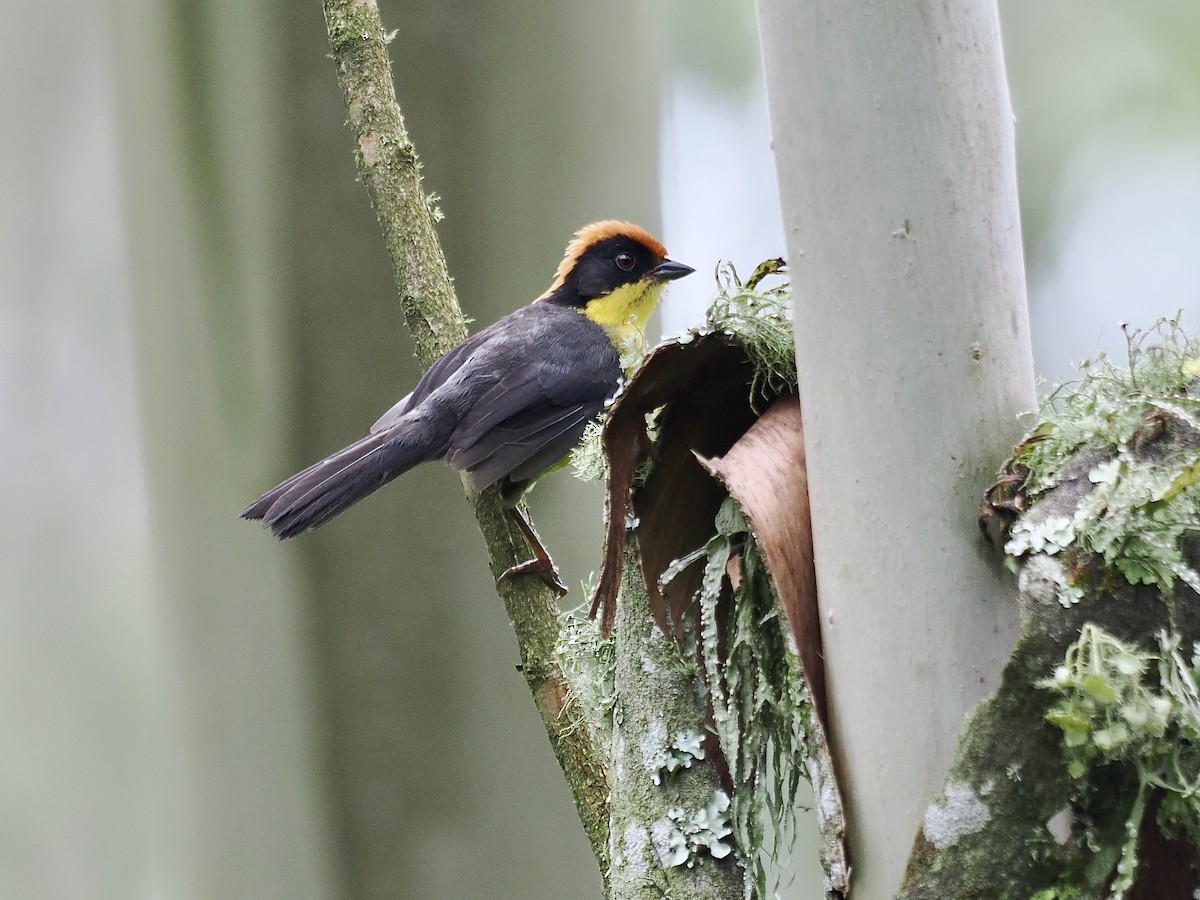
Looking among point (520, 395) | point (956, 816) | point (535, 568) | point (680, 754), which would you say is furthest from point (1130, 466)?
point (520, 395)

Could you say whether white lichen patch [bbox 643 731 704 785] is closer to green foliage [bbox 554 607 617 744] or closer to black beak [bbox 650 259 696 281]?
green foliage [bbox 554 607 617 744]

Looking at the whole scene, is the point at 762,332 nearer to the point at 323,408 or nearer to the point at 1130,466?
the point at 1130,466

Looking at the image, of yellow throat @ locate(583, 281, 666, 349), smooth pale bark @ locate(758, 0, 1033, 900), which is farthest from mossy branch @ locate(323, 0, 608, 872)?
smooth pale bark @ locate(758, 0, 1033, 900)

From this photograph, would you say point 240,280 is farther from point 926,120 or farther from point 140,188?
point 926,120

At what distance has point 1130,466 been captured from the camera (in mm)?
719

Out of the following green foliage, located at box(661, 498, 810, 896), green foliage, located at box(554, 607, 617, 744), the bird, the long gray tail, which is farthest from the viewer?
the bird

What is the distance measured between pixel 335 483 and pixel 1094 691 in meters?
1.62

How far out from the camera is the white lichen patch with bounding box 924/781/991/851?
2.35 ft

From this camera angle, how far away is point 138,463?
2.87m

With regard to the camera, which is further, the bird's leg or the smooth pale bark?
the bird's leg

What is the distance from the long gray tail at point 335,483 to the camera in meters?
1.96

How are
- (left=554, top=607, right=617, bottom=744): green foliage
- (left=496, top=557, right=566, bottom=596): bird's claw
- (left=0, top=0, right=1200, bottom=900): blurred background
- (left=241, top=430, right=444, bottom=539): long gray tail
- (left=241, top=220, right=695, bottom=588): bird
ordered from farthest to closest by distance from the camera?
(left=0, top=0, right=1200, bottom=900): blurred background < (left=241, top=220, right=695, bottom=588): bird < (left=241, top=430, right=444, bottom=539): long gray tail < (left=496, top=557, right=566, bottom=596): bird's claw < (left=554, top=607, right=617, bottom=744): green foliage

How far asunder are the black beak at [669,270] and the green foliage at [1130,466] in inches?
89.0

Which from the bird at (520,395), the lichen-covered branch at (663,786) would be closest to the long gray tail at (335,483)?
the bird at (520,395)
